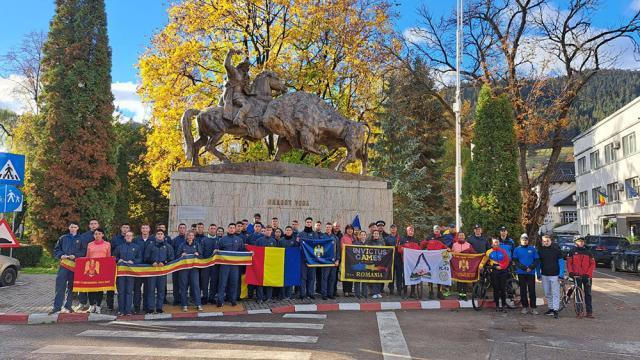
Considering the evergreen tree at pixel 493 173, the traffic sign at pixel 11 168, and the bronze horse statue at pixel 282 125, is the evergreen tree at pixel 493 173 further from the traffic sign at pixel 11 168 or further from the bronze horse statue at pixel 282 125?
the traffic sign at pixel 11 168

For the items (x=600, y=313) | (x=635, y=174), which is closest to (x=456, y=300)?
(x=600, y=313)

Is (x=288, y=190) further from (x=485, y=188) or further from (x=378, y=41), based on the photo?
(x=378, y=41)

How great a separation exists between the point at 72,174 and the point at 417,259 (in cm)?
1752

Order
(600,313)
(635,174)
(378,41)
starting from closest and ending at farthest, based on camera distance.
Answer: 1. (600,313)
2. (378,41)
3. (635,174)

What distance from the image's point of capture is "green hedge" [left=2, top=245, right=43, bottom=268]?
21.2 metres

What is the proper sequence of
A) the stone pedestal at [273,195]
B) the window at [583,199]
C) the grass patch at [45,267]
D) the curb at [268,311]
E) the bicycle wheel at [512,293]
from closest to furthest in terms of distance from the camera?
1. the curb at [268,311]
2. the bicycle wheel at [512,293]
3. the stone pedestal at [273,195]
4. the grass patch at [45,267]
5. the window at [583,199]

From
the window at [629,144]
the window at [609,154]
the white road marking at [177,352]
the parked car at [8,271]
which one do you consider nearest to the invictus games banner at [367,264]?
the white road marking at [177,352]

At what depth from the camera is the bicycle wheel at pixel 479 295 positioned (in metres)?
10.9

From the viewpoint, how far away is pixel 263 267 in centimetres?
1109

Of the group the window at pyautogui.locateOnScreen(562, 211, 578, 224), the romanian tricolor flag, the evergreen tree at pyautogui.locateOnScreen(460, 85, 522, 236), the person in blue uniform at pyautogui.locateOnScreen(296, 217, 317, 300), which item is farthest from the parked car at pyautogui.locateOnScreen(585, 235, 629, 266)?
the window at pyautogui.locateOnScreen(562, 211, 578, 224)

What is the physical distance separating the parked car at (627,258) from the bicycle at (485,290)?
549 inches

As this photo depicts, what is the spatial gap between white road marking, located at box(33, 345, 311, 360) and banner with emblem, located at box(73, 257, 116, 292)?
2835 millimetres

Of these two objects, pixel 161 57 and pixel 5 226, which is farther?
pixel 161 57

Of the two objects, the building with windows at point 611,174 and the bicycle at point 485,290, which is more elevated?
the building with windows at point 611,174
